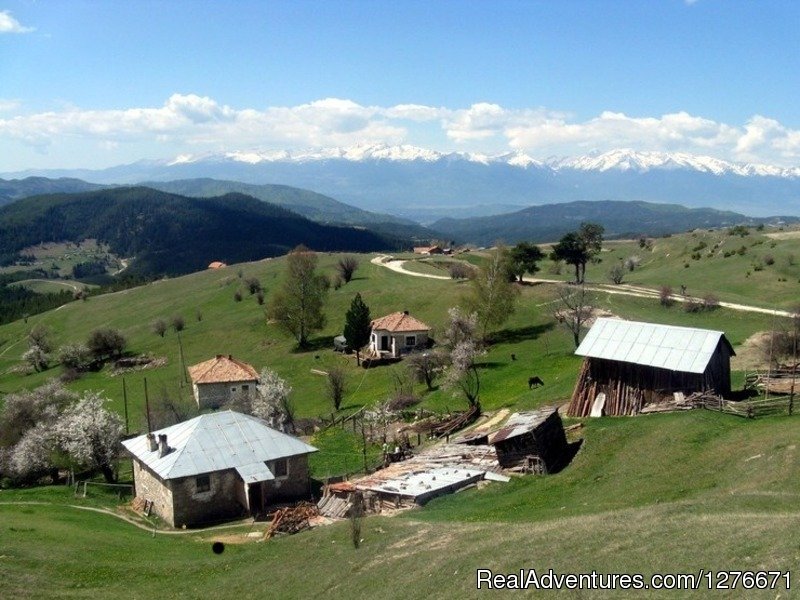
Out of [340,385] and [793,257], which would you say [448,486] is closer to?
[340,385]

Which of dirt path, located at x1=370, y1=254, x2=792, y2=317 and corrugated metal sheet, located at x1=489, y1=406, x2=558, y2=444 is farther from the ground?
dirt path, located at x1=370, y1=254, x2=792, y2=317

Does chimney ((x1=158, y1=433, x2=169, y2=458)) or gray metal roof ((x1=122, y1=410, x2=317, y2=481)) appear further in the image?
chimney ((x1=158, y1=433, x2=169, y2=458))

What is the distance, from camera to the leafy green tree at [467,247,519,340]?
7350cm

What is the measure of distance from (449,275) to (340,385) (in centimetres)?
5779

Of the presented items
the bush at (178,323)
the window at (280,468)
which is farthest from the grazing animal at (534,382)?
the bush at (178,323)

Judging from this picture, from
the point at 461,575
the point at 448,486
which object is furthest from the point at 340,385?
the point at 461,575

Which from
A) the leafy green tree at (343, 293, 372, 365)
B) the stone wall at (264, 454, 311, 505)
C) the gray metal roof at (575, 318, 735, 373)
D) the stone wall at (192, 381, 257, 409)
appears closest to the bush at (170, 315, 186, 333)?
the stone wall at (192, 381, 257, 409)

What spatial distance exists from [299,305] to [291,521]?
192ft

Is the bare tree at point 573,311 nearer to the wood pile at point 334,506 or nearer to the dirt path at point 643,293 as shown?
the dirt path at point 643,293

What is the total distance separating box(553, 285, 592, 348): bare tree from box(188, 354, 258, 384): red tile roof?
32.0 metres

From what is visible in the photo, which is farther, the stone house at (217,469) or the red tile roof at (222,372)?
the red tile roof at (222,372)

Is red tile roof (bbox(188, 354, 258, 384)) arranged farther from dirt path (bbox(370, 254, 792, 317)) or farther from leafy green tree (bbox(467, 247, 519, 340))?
dirt path (bbox(370, 254, 792, 317))

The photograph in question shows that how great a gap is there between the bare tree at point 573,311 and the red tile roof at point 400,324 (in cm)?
1462

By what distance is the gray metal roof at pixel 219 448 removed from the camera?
36.3m
